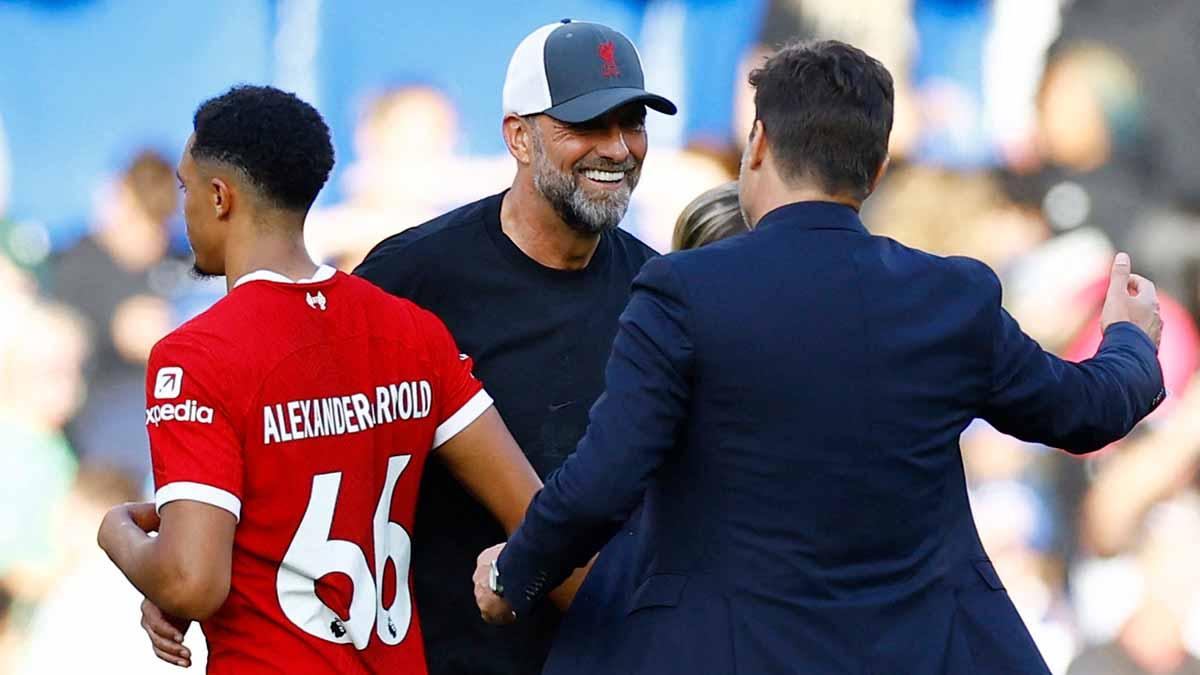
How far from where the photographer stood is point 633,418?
2.21 m

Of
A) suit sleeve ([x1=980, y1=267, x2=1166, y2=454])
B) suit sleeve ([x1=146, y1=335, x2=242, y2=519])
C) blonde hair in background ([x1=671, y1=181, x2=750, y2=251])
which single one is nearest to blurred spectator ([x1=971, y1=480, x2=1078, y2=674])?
blonde hair in background ([x1=671, y1=181, x2=750, y2=251])

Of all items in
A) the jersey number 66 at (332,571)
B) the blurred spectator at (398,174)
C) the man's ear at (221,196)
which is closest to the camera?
the jersey number 66 at (332,571)

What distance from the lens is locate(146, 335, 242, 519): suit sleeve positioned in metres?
2.31

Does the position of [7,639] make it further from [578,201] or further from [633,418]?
[633,418]

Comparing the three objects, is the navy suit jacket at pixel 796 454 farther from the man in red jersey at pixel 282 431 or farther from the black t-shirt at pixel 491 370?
the black t-shirt at pixel 491 370

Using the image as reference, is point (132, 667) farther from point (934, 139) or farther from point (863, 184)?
point (863, 184)

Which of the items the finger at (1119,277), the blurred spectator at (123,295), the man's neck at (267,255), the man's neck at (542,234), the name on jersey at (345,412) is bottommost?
the blurred spectator at (123,295)

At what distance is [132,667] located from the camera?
4645 millimetres

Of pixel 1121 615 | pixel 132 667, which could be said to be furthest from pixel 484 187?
pixel 1121 615

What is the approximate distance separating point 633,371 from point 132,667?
2.84 metres

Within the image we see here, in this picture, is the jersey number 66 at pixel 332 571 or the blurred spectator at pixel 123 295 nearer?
the jersey number 66 at pixel 332 571

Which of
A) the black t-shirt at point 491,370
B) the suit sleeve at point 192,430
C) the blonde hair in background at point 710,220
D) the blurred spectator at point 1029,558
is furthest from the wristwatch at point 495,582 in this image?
the blurred spectator at point 1029,558

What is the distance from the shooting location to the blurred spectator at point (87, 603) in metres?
4.63

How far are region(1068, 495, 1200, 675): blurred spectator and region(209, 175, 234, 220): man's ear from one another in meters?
3.18
